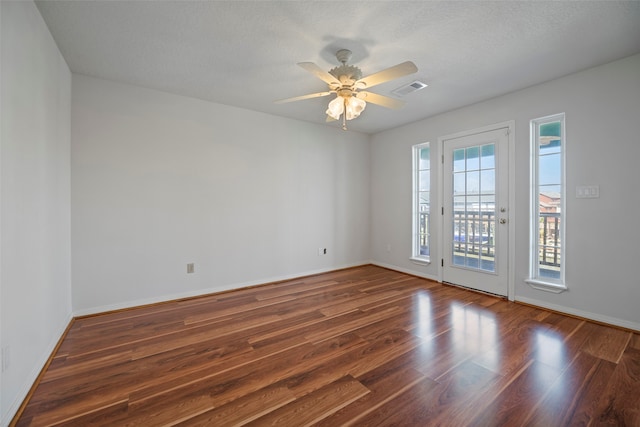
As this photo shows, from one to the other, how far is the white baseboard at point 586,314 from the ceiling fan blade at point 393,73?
9.50ft

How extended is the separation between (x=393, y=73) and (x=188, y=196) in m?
2.68

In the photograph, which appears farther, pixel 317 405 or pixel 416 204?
pixel 416 204

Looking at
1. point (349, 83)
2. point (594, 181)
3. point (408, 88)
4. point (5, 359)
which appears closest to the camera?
point (5, 359)

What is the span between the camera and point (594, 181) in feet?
8.67

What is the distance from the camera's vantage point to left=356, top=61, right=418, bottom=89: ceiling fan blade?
1949 millimetres

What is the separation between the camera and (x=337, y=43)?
87.7 inches

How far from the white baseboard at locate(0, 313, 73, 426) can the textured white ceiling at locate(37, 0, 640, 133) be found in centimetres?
242

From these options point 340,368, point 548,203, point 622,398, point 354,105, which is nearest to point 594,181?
point 548,203

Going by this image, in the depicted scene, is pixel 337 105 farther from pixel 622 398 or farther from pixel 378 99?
pixel 622 398

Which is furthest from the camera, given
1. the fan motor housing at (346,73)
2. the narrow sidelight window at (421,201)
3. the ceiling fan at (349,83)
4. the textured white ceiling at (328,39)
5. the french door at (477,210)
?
the narrow sidelight window at (421,201)

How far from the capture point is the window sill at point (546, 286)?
9.39 ft

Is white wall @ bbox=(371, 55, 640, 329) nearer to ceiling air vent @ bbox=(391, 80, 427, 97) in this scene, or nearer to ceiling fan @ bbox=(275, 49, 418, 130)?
ceiling air vent @ bbox=(391, 80, 427, 97)

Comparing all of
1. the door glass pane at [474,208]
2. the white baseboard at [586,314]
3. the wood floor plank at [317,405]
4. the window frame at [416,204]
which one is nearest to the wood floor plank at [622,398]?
the white baseboard at [586,314]

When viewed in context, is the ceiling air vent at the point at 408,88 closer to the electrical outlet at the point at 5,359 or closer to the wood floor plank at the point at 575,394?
the wood floor plank at the point at 575,394
